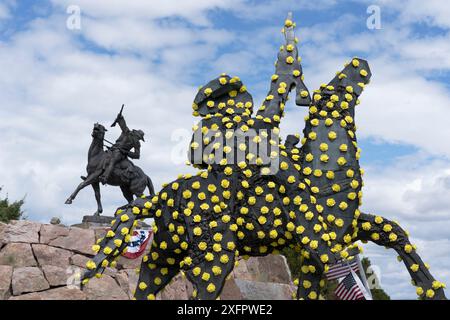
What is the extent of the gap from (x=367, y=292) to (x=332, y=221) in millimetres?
6418

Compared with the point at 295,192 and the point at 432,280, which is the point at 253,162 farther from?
the point at 432,280

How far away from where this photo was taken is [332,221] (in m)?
6.38

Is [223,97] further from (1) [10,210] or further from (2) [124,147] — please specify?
(1) [10,210]

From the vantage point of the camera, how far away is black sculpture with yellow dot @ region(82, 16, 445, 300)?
6156 mm

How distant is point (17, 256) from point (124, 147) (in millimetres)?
3385

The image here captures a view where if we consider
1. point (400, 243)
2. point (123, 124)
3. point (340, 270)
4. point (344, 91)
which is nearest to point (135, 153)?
point (123, 124)

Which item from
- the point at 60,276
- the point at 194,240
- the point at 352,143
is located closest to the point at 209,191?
the point at 194,240

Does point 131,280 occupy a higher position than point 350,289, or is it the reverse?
point 131,280

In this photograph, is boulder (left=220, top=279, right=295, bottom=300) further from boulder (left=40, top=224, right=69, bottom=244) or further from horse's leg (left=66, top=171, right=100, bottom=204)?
horse's leg (left=66, top=171, right=100, bottom=204)

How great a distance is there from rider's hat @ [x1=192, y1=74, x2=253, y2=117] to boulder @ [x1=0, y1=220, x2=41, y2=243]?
6.04 metres

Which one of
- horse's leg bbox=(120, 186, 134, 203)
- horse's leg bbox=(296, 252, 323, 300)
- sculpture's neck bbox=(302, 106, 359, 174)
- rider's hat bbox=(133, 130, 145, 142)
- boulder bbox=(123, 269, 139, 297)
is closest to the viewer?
horse's leg bbox=(296, 252, 323, 300)

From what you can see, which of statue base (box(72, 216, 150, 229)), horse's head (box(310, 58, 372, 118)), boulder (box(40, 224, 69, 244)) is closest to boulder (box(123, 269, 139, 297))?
boulder (box(40, 224, 69, 244))

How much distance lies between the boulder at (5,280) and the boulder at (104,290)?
4.16ft

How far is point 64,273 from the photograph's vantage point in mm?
10828
